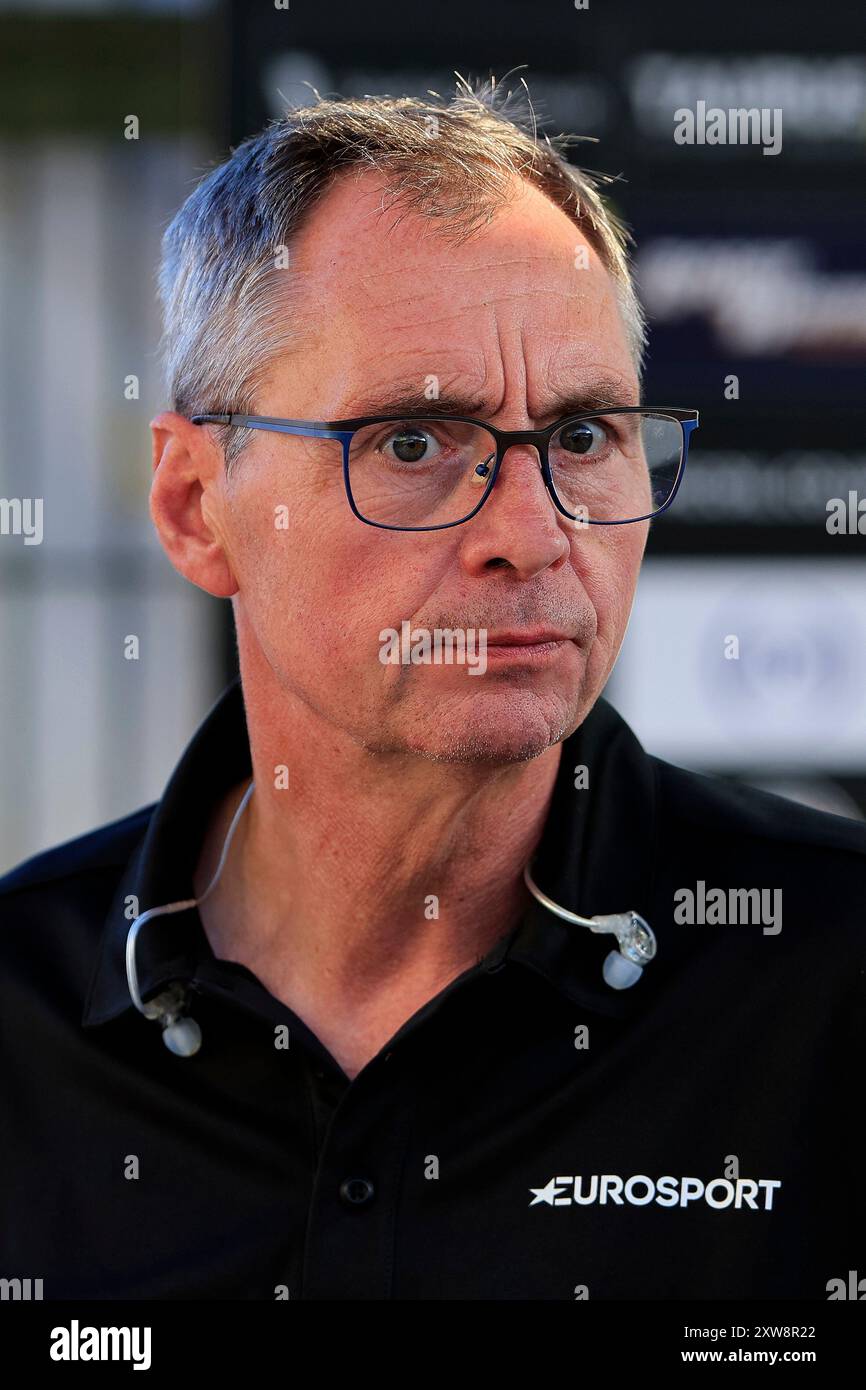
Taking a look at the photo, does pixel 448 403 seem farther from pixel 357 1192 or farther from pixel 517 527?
pixel 357 1192

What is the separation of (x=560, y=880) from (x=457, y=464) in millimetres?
480

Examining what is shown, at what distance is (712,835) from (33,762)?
3729mm

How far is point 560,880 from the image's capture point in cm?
177

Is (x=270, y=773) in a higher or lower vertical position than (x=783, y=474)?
lower

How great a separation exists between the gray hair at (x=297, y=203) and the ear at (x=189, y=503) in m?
0.04

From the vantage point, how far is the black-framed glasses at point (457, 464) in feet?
5.51

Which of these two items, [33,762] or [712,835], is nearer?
[712,835]

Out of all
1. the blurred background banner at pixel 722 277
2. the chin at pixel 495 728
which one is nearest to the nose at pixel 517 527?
the chin at pixel 495 728

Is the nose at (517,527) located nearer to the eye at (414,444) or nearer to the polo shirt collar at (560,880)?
the eye at (414,444)

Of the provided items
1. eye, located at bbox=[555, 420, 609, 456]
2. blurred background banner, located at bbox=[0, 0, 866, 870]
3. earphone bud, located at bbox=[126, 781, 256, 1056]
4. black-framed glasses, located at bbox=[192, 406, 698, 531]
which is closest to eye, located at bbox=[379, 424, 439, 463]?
black-framed glasses, located at bbox=[192, 406, 698, 531]

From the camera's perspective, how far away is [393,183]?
1767 millimetres

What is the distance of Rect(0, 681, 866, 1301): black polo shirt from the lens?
5.42ft
